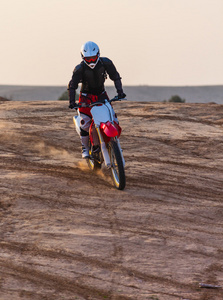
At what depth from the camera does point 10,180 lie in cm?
889

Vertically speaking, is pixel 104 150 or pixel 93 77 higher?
pixel 93 77

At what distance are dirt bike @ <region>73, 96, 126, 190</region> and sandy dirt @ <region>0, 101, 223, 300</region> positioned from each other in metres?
0.35

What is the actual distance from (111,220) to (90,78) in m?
2.94

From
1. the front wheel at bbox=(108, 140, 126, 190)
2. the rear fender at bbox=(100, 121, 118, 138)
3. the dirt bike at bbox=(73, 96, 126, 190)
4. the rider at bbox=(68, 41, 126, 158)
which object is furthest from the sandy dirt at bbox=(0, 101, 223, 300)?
the rider at bbox=(68, 41, 126, 158)

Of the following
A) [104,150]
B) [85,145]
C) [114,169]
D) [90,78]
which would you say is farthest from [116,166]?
[90,78]

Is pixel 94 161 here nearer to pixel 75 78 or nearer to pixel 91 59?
pixel 75 78

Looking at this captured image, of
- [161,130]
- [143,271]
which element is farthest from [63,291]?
[161,130]

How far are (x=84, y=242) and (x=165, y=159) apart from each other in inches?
202

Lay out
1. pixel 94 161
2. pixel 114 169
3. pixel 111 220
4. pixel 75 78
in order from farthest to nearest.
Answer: pixel 94 161 → pixel 75 78 → pixel 114 169 → pixel 111 220

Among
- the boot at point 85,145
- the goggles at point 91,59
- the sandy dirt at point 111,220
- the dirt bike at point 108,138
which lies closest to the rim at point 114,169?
the dirt bike at point 108,138

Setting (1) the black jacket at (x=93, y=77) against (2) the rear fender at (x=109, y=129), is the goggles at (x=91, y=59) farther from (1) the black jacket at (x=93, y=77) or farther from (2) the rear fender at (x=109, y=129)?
(2) the rear fender at (x=109, y=129)

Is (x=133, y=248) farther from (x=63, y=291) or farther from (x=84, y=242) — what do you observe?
(x=63, y=291)

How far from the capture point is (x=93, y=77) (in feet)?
29.9

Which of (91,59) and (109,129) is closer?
(109,129)
